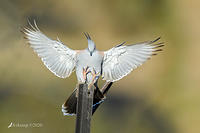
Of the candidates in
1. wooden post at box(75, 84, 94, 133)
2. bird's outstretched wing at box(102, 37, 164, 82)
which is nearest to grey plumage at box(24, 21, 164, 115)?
bird's outstretched wing at box(102, 37, 164, 82)

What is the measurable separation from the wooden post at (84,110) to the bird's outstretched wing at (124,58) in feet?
1.19

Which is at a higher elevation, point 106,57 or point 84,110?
point 106,57

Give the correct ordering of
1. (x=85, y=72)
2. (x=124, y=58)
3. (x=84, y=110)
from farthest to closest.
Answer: (x=124, y=58) < (x=85, y=72) < (x=84, y=110)

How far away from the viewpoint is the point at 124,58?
135 cm

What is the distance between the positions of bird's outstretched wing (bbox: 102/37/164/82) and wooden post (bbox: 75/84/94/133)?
36 centimetres

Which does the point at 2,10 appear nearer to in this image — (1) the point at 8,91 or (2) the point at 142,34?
(1) the point at 8,91

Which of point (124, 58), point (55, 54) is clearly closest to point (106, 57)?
point (124, 58)

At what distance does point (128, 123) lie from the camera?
258 centimetres

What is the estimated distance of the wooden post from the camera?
0.94 m

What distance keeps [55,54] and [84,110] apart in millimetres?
479

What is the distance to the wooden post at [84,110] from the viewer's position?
94 cm

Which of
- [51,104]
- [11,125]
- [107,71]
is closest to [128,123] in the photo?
[51,104]

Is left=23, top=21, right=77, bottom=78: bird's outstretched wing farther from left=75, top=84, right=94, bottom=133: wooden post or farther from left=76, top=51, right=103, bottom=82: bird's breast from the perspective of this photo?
left=75, top=84, right=94, bottom=133: wooden post

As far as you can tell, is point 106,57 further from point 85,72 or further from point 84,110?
point 84,110
